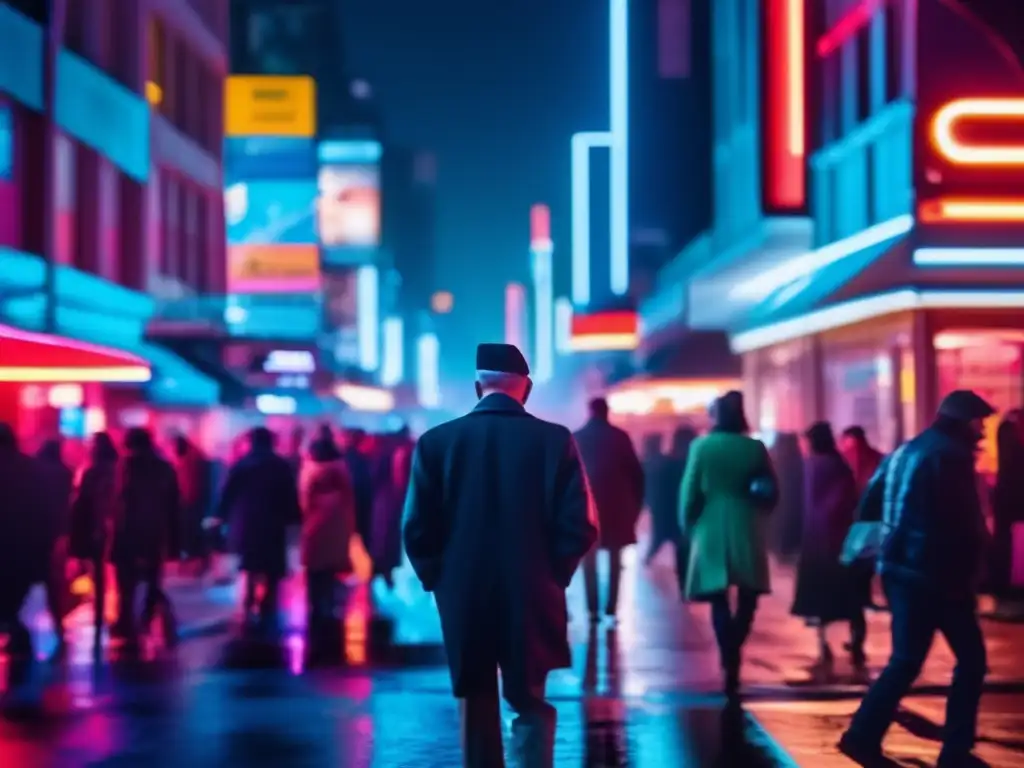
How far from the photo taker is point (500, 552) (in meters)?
5.97

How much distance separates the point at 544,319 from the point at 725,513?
130378mm

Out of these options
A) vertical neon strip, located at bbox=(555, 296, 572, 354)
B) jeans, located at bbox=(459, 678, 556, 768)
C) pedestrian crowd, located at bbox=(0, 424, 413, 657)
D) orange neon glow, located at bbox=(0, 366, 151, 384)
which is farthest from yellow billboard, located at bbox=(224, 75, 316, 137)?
vertical neon strip, located at bbox=(555, 296, 572, 354)

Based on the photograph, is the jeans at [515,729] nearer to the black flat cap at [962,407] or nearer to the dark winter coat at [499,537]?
the dark winter coat at [499,537]

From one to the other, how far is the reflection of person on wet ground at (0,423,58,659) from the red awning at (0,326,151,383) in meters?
4.18

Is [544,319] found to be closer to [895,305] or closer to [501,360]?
[895,305]

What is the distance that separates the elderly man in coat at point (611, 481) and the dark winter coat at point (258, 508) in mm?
2578

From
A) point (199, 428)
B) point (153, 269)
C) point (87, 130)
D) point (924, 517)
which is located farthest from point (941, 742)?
point (153, 269)

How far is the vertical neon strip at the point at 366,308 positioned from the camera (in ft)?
289

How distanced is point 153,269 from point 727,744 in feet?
87.1

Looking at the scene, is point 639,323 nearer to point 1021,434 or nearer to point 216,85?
point 216,85

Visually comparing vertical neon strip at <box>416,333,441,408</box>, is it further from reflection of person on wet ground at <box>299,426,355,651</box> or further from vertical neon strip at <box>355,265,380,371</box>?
reflection of person on wet ground at <box>299,426,355,651</box>

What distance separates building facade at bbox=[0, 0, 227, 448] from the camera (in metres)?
22.2

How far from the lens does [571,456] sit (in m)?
6.03

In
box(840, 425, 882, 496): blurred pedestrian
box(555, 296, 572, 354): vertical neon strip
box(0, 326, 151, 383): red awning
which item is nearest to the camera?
box(840, 425, 882, 496): blurred pedestrian
